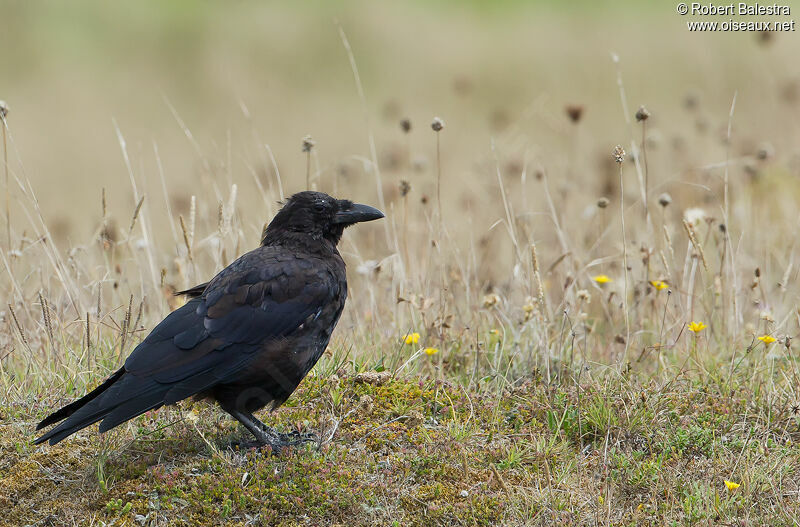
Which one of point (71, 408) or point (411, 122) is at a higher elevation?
point (411, 122)

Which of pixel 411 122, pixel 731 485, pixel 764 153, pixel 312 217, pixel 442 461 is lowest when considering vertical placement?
pixel 731 485

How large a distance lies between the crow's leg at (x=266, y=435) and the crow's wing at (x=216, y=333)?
0.20m

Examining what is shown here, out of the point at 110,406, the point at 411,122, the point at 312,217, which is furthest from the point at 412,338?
the point at 411,122

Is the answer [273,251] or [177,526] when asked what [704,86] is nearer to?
[273,251]

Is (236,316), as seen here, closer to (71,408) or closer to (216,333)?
(216,333)

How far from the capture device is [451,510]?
3.53 meters

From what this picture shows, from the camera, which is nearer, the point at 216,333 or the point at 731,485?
→ the point at 731,485

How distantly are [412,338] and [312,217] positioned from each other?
81 cm

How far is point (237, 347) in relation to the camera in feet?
12.9

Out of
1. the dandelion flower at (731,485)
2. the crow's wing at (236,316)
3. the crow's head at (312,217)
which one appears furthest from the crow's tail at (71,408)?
the dandelion flower at (731,485)

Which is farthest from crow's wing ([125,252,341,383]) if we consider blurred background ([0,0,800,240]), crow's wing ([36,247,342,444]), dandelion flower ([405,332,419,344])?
blurred background ([0,0,800,240])

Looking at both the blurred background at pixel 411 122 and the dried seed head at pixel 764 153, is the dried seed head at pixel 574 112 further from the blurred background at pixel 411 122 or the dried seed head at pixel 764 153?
the dried seed head at pixel 764 153

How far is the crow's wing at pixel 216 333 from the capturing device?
362 centimetres

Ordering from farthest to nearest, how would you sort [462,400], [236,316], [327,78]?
1. [327,78]
2. [462,400]
3. [236,316]
